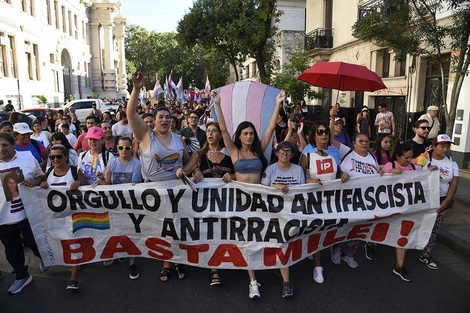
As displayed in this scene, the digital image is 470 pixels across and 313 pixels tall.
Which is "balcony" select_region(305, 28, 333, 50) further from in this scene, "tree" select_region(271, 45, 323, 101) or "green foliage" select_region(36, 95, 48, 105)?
"green foliage" select_region(36, 95, 48, 105)

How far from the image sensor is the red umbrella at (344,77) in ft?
18.8

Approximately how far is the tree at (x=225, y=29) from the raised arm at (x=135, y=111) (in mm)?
11654

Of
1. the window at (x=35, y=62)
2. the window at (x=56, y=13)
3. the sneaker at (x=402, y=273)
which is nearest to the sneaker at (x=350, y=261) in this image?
the sneaker at (x=402, y=273)

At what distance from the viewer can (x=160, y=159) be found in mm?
3896

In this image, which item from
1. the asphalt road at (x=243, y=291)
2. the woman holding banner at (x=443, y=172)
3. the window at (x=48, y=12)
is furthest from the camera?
the window at (x=48, y=12)

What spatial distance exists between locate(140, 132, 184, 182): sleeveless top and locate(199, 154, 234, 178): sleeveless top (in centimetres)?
39

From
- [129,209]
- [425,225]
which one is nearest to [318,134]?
[425,225]

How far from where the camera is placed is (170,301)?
371 centimetres

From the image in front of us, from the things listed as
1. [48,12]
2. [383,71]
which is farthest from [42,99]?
[383,71]

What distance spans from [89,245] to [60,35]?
116 ft

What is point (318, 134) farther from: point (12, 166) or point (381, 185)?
point (12, 166)

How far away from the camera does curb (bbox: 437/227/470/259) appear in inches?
188

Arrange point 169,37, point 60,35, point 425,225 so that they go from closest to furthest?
1. point 425,225
2. point 60,35
3. point 169,37

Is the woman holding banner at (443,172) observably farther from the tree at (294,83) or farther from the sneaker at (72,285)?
the tree at (294,83)
